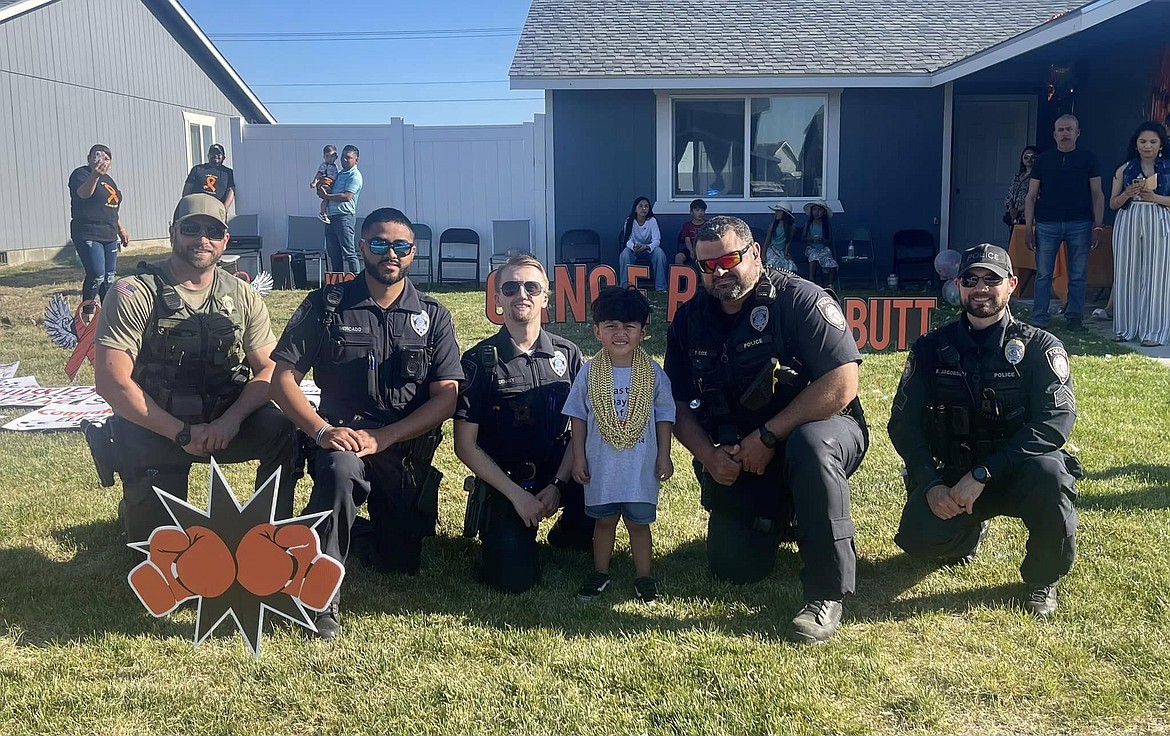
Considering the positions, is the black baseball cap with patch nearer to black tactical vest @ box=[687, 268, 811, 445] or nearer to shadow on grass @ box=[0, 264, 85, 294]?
black tactical vest @ box=[687, 268, 811, 445]

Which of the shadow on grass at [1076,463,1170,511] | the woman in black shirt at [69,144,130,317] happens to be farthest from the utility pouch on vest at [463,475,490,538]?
the woman in black shirt at [69,144,130,317]

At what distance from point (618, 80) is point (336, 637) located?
405 inches

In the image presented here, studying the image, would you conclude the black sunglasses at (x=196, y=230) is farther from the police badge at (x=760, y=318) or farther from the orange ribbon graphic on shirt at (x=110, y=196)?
the orange ribbon graphic on shirt at (x=110, y=196)

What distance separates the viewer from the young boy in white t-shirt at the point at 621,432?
3832 mm

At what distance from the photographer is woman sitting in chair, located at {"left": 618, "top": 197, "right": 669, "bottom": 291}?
41.5ft

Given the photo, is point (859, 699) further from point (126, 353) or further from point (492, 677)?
point (126, 353)

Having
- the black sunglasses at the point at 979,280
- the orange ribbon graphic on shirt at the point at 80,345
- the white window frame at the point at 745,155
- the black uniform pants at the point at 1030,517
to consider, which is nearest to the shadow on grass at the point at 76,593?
the orange ribbon graphic on shirt at the point at 80,345

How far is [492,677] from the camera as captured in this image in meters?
3.21

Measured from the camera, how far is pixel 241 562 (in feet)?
11.2

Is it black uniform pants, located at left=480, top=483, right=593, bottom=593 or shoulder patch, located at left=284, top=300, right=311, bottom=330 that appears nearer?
black uniform pants, located at left=480, top=483, right=593, bottom=593

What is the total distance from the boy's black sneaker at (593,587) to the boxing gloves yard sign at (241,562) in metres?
0.95

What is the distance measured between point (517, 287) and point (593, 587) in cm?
122

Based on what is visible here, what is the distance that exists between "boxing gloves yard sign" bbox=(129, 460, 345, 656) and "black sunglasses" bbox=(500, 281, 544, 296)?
114 centimetres

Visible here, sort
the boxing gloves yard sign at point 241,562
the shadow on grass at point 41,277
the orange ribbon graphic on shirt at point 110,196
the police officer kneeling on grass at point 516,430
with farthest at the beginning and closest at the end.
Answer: the shadow on grass at point 41,277 < the orange ribbon graphic on shirt at point 110,196 < the police officer kneeling on grass at point 516,430 < the boxing gloves yard sign at point 241,562
